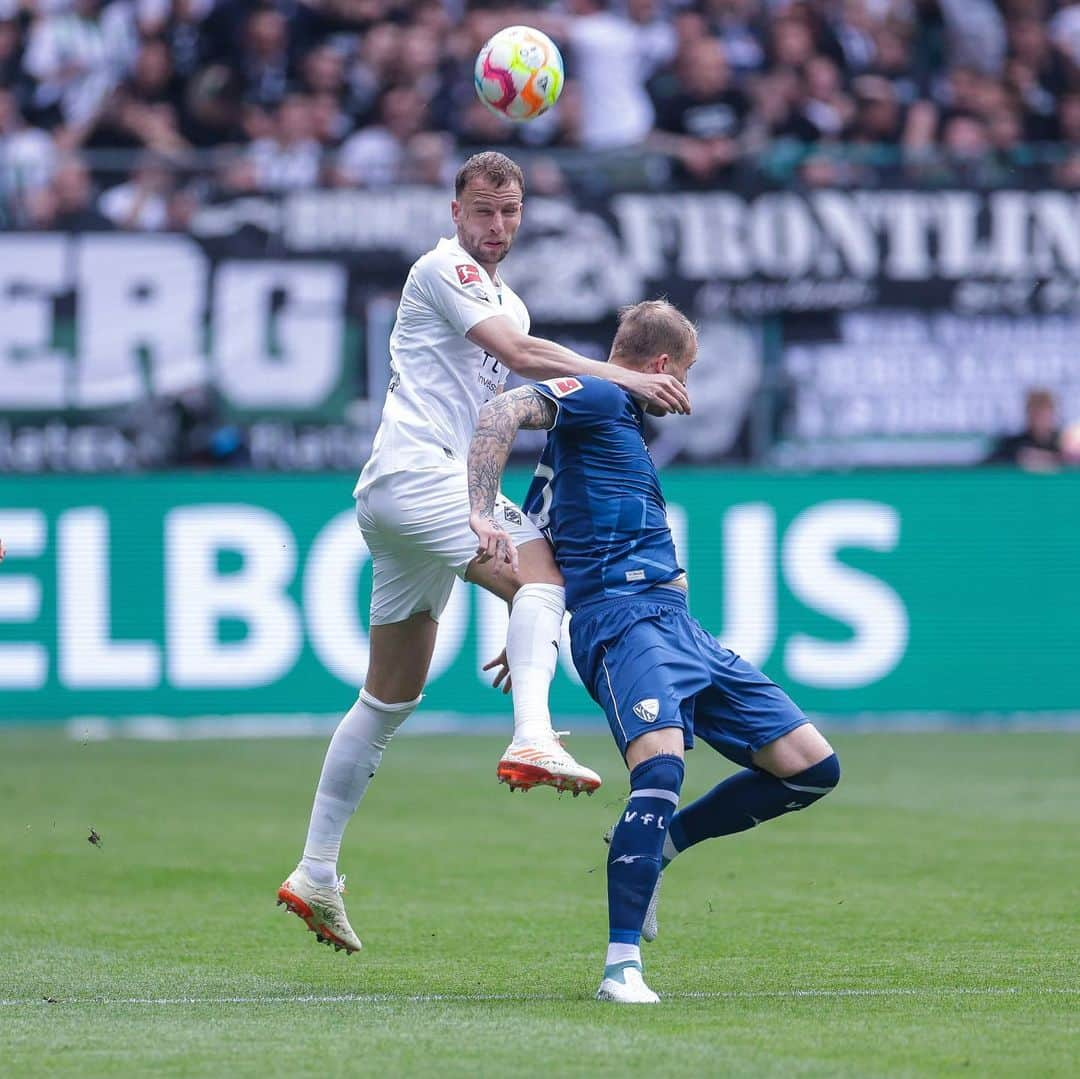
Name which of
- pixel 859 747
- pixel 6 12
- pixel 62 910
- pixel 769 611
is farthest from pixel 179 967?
pixel 6 12

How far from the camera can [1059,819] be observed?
1077cm

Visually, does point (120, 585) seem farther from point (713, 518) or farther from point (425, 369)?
point (425, 369)

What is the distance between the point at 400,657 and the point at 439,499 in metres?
0.62

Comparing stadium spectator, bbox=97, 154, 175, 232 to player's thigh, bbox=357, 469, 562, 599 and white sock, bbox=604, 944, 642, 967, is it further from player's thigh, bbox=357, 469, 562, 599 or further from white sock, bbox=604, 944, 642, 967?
white sock, bbox=604, 944, 642, 967

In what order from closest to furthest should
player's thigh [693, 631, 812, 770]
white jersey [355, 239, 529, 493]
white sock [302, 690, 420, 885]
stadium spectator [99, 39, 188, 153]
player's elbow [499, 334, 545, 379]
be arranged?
player's thigh [693, 631, 812, 770] < player's elbow [499, 334, 545, 379] < white jersey [355, 239, 529, 493] < white sock [302, 690, 420, 885] < stadium spectator [99, 39, 188, 153]

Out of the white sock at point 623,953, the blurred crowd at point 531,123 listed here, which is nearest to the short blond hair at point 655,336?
the white sock at point 623,953

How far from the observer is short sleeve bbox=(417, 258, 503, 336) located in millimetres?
6699

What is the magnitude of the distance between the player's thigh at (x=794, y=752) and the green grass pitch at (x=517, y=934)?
0.64 meters

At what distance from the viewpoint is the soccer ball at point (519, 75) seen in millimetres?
7664

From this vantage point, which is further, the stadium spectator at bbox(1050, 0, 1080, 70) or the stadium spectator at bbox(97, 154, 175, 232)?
the stadium spectator at bbox(1050, 0, 1080, 70)

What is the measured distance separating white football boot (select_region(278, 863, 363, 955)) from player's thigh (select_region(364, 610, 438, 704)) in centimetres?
68

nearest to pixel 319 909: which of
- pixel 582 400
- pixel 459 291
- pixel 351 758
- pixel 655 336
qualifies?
pixel 351 758

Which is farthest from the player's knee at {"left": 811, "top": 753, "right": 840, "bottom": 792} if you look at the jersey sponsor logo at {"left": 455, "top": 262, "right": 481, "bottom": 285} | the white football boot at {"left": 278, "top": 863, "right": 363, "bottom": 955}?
the jersey sponsor logo at {"left": 455, "top": 262, "right": 481, "bottom": 285}

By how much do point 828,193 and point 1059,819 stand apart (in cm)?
657
